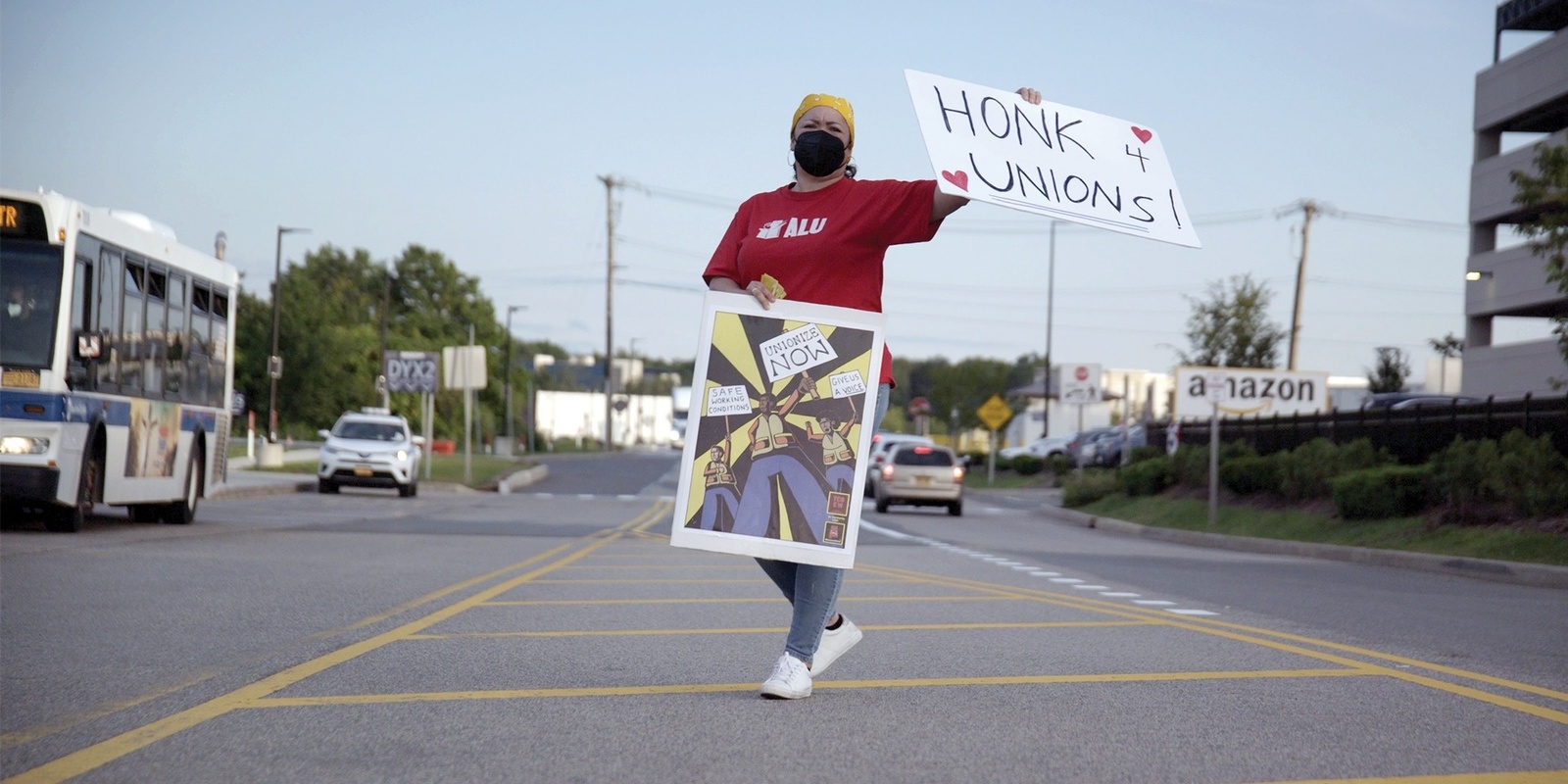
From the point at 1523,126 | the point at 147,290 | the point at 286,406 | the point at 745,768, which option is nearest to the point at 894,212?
the point at 745,768

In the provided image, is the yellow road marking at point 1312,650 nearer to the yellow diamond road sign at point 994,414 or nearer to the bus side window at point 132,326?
the bus side window at point 132,326

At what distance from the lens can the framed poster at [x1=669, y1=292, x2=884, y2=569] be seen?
5934 mm

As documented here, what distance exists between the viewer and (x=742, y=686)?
20.5ft

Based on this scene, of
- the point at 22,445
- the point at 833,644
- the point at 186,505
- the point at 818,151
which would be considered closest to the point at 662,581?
the point at 833,644

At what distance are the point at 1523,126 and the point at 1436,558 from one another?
39.0 metres

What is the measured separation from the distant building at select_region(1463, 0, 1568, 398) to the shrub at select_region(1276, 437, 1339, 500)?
24345 millimetres

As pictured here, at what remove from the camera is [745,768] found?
460cm

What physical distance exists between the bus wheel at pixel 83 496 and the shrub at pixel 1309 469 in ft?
55.2

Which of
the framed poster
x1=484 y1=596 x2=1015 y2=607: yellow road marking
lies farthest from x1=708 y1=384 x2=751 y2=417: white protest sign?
x1=484 y1=596 x2=1015 y2=607: yellow road marking

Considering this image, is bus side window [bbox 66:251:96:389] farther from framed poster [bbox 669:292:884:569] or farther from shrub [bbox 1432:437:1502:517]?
shrub [bbox 1432:437:1502:517]

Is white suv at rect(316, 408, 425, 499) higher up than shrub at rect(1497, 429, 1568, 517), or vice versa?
shrub at rect(1497, 429, 1568, 517)

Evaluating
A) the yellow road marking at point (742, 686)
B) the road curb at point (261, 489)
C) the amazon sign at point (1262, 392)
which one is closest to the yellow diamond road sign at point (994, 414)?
the amazon sign at point (1262, 392)

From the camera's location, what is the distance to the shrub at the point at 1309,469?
23844 mm

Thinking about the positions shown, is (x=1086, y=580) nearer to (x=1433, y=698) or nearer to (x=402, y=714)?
(x=1433, y=698)
